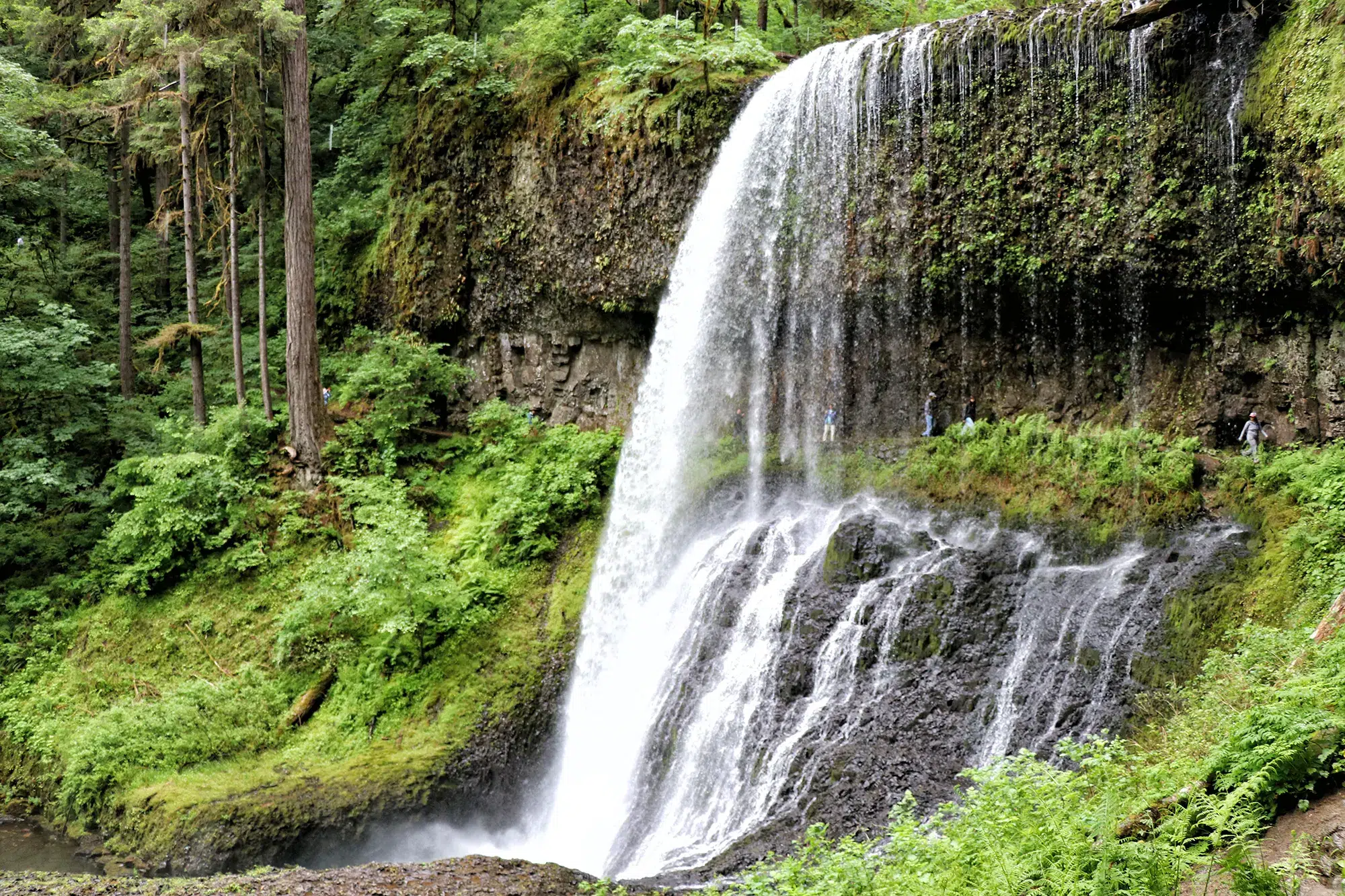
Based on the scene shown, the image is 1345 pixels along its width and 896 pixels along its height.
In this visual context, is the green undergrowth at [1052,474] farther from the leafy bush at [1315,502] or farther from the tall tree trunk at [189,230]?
the tall tree trunk at [189,230]

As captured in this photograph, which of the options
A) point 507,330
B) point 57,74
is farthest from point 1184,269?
point 57,74

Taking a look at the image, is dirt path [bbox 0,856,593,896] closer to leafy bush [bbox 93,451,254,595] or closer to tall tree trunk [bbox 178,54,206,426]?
leafy bush [bbox 93,451,254,595]

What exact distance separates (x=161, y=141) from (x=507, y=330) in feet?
23.5

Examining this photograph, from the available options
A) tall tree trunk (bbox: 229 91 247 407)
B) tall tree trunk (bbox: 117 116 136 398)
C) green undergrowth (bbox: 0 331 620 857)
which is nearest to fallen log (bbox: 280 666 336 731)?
green undergrowth (bbox: 0 331 620 857)

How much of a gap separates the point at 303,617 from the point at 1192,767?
12094 mm

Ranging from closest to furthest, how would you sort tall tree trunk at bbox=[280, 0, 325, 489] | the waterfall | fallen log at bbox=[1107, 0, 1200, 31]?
the waterfall, fallen log at bbox=[1107, 0, 1200, 31], tall tree trunk at bbox=[280, 0, 325, 489]

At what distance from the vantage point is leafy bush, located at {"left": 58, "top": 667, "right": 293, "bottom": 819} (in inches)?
509

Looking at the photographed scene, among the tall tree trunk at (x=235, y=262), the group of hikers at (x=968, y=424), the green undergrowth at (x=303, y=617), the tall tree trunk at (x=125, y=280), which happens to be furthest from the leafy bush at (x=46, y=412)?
the group of hikers at (x=968, y=424)

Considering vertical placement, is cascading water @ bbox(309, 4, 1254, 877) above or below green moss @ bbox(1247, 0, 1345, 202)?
below

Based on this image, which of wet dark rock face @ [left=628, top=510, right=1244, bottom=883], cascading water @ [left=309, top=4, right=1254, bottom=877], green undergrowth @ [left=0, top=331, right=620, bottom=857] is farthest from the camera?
green undergrowth @ [left=0, top=331, right=620, bottom=857]

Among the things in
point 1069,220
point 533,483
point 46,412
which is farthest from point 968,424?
point 46,412

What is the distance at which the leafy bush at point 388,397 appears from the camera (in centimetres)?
1788

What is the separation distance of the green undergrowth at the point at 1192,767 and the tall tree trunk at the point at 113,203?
2186 centimetres

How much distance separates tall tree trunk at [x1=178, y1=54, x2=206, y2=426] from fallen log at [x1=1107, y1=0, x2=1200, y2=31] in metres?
13.6
